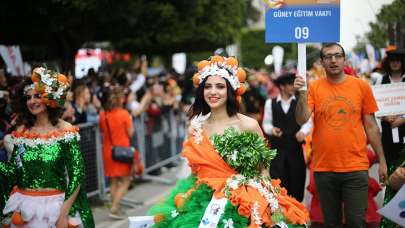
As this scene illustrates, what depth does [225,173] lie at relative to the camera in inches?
198

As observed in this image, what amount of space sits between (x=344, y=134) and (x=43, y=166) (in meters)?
2.73

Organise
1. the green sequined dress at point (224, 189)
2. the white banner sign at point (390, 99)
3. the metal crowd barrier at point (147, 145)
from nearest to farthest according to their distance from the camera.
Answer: the green sequined dress at point (224, 189) < the white banner sign at point (390, 99) < the metal crowd barrier at point (147, 145)

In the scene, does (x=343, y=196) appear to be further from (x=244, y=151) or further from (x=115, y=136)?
(x=115, y=136)

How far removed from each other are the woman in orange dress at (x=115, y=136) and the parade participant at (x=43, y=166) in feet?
13.6

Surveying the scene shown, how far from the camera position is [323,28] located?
6.30 metres

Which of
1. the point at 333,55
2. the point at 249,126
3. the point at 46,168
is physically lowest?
the point at 46,168

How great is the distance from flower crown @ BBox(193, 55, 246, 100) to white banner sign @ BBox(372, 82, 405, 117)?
2053mm

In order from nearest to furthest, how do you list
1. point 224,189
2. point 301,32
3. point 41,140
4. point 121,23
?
point 224,189 → point 41,140 → point 301,32 → point 121,23

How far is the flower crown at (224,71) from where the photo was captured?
5.38 metres

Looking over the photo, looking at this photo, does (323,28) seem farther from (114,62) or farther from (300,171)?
(114,62)

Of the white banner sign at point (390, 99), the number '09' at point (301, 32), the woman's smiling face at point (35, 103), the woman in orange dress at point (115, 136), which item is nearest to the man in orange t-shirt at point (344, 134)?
the number '09' at point (301, 32)

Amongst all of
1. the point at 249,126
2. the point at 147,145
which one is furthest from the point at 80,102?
the point at 249,126

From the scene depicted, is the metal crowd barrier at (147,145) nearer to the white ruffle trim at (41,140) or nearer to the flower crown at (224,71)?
the white ruffle trim at (41,140)

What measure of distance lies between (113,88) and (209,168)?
16.7 ft
